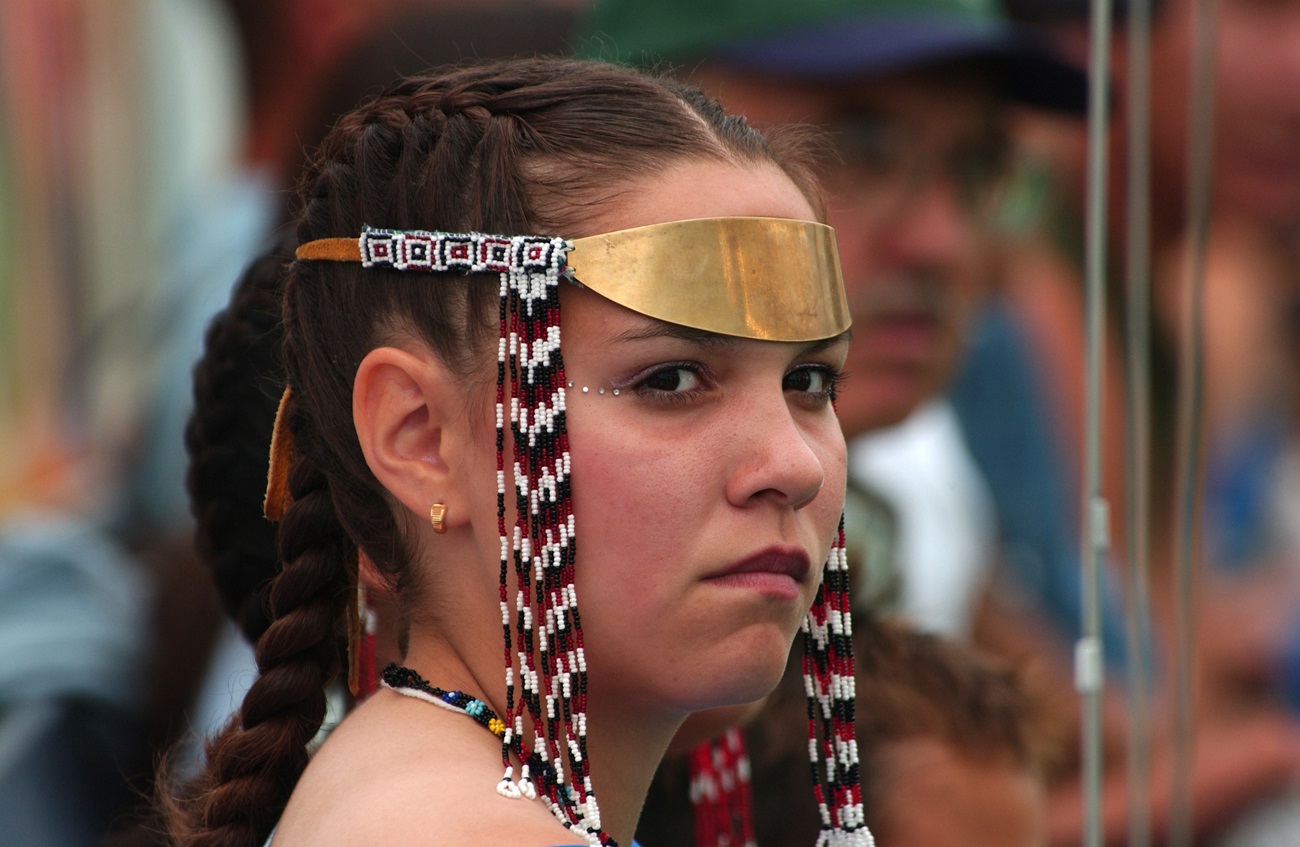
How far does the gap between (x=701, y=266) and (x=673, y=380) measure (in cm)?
10

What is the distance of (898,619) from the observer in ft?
7.35

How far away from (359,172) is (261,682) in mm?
476

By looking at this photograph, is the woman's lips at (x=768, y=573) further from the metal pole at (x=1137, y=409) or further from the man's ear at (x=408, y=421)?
the metal pole at (x=1137, y=409)

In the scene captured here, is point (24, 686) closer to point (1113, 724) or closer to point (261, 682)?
point (261, 682)

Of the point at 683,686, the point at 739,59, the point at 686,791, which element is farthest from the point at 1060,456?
the point at 683,686

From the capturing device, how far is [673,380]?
4.05ft

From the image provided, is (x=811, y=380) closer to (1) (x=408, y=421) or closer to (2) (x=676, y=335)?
(2) (x=676, y=335)

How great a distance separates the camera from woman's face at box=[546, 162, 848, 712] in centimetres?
120

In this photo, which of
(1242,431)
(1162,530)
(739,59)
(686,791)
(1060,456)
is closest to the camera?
(686,791)

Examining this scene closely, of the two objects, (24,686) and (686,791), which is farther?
(24,686)

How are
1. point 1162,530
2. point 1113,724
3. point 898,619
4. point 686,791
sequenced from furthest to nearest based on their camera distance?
1. point 1113,724
2. point 1162,530
3. point 898,619
4. point 686,791

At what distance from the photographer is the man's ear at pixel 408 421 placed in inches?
50.6

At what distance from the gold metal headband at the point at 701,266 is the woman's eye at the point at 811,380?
5 centimetres

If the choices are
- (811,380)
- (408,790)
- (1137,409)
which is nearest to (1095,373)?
(1137,409)
